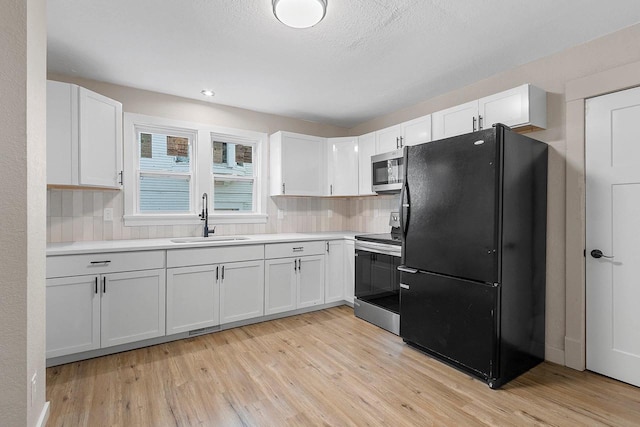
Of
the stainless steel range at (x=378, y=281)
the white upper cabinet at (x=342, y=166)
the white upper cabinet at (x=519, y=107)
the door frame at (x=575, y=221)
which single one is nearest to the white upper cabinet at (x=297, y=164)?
the white upper cabinet at (x=342, y=166)

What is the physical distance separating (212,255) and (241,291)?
492 millimetres

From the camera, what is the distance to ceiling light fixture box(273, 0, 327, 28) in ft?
5.90

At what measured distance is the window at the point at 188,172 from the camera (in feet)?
10.9

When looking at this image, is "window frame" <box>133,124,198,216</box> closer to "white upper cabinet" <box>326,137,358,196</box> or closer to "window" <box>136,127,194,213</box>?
"window" <box>136,127,194,213</box>

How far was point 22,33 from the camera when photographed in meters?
1.33

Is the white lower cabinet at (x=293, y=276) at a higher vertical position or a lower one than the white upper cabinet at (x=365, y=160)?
lower

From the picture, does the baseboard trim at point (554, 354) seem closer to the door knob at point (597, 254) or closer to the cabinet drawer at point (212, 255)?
the door knob at point (597, 254)

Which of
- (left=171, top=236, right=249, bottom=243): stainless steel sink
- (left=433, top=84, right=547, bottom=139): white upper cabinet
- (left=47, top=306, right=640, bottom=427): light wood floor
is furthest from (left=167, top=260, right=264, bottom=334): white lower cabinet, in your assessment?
(left=433, top=84, right=547, bottom=139): white upper cabinet

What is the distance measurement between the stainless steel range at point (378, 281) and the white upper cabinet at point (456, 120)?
115 cm

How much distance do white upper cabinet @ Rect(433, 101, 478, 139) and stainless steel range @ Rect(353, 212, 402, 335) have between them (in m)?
1.15

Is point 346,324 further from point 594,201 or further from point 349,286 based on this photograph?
point 594,201

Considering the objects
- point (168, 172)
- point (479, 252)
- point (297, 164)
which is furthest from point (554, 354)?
point (168, 172)

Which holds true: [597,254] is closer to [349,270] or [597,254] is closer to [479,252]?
[479,252]

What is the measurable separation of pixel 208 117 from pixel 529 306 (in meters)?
3.68
